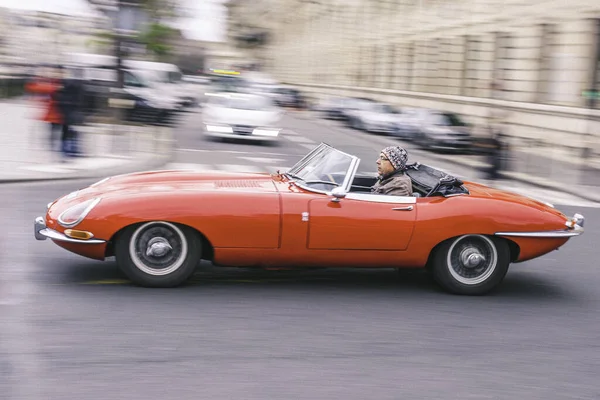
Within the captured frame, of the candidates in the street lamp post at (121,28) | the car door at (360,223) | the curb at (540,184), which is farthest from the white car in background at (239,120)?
the car door at (360,223)

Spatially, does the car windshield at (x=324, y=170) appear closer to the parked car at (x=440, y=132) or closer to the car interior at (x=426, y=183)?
the car interior at (x=426, y=183)

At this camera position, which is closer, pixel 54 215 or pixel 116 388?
pixel 116 388

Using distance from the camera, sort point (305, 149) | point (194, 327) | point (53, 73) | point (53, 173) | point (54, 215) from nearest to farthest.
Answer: point (194, 327), point (54, 215), point (53, 173), point (53, 73), point (305, 149)

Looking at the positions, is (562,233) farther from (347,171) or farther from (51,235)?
(51,235)

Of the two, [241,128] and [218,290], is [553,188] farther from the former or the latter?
[218,290]

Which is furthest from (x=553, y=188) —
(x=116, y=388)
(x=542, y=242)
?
(x=116, y=388)

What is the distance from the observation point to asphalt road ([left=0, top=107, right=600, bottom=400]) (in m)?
4.61

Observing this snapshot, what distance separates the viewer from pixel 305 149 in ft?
77.9

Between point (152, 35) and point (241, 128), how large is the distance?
323 inches

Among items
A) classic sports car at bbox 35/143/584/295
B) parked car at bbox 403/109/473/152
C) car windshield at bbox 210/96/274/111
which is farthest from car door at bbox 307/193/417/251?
parked car at bbox 403/109/473/152

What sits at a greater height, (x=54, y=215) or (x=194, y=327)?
(x=54, y=215)

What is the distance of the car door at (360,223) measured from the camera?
6.59m

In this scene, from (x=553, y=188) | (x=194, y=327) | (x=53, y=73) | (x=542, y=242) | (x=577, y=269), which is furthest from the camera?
(x=553, y=188)

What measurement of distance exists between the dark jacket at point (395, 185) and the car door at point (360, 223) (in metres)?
0.26
